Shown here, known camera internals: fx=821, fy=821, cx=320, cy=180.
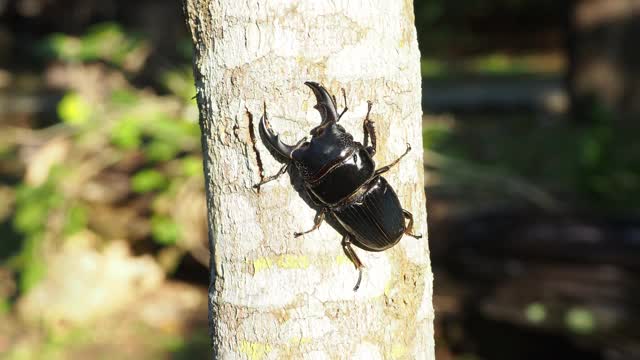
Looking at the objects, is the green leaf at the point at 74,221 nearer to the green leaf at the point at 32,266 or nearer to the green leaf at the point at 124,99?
the green leaf at the point at 32,266

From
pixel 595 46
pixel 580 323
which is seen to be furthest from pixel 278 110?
pixel 595 46

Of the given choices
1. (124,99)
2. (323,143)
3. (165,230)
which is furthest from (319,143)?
(124,99)

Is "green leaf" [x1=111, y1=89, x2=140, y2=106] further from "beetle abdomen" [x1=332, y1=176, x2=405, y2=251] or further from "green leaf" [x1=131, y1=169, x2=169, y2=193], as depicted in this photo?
"beetle abdomen" [x1=332, y1=176, x2=405, y2=251]

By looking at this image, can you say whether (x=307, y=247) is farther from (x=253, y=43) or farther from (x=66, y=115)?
(x=66, y=115)

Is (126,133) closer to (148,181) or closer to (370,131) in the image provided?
(148,181)

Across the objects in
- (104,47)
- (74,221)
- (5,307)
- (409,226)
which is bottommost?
(5,307)

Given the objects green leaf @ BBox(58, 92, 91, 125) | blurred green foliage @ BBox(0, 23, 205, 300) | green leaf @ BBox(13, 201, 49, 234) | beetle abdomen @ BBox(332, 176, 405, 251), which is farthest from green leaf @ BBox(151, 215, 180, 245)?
beetle abdomen @ BBox(332, 176, 405, 251)
